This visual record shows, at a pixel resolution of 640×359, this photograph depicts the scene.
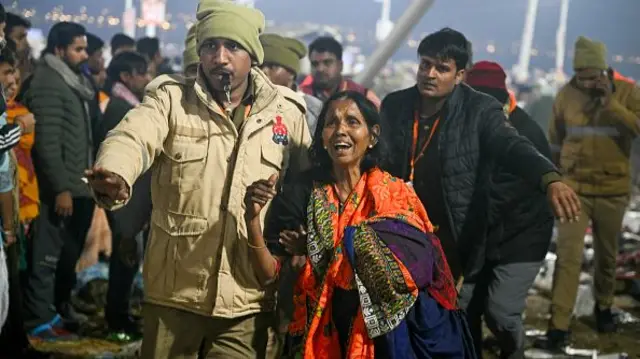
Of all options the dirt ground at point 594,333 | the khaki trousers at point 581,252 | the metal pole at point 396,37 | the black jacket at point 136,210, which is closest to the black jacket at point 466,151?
the black jacket at point 136,210

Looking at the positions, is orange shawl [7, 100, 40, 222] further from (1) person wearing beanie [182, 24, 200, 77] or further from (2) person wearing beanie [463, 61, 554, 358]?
(2) person wearing beanie [463, 61, 554, 358]

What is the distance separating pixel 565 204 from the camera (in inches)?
133

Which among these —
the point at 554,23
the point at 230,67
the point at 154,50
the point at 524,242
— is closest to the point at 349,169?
the point at 230,67

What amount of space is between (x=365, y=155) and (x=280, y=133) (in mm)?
400

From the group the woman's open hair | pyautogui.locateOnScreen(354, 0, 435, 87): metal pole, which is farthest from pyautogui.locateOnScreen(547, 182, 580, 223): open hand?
pyautogui.locateOnScreen(354, 0, 435, 87): metal pole

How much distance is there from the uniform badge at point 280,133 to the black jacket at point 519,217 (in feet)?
5.76

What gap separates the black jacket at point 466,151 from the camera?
4105 mm

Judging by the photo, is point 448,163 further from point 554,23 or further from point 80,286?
point 554,23

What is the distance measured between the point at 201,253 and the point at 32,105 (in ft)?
10.5

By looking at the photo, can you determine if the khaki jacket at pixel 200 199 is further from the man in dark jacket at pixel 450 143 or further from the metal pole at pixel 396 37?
the metal pole at pixel 396 37

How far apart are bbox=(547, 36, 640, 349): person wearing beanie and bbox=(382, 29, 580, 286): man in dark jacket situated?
252 centimetres

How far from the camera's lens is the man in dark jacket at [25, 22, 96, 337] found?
5902 mm

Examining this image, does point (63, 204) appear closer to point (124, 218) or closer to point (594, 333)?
point (124, 218)

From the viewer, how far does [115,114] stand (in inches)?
251
